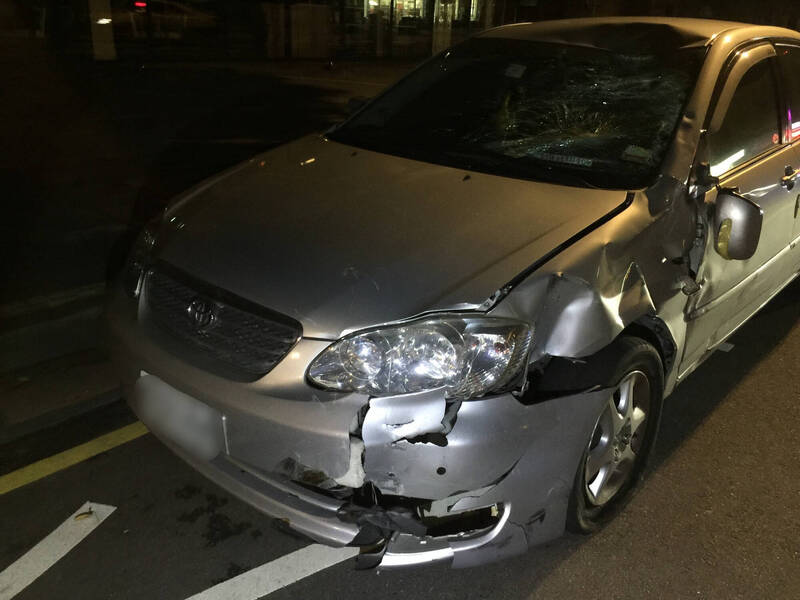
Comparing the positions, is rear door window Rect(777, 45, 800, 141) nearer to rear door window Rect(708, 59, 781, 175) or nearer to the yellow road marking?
rear door window Rect(708, 59, 781, 175)

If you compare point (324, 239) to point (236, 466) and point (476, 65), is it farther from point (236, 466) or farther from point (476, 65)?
point (476, 65)

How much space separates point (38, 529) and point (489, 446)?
5.69 ft

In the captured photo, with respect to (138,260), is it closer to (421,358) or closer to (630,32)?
(421,358)

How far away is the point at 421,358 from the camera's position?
2135 mm

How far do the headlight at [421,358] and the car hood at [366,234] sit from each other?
0.06 metres

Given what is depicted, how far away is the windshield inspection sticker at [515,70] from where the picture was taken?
360 centimetres

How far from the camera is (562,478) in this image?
2295mm

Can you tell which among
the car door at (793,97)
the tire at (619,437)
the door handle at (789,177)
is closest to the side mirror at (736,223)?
the tire at (619,437)

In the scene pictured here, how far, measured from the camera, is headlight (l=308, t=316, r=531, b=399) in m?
2.13

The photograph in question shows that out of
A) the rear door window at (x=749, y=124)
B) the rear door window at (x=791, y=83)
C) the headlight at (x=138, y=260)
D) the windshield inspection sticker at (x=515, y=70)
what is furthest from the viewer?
the rear door window at (x=791, y=83)

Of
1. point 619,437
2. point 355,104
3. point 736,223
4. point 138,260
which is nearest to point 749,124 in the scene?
point 736,223

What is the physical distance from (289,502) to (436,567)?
26.0 inches

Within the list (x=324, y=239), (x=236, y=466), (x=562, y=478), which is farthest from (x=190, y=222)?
(x=562, y=478)

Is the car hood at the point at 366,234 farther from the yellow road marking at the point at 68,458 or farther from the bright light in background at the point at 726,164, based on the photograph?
the yellow road marking at the point at 68,458
